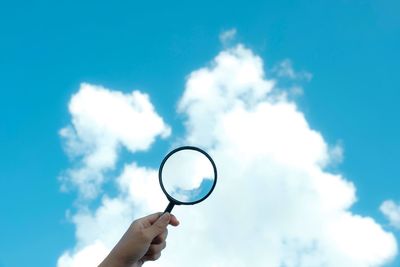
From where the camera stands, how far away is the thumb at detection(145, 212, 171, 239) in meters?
4.05

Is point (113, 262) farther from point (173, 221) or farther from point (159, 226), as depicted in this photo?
point (173, 221)

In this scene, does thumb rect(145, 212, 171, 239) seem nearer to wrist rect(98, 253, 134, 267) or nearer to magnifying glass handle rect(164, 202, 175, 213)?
magnifying glass handle rect(164, 202, 175, 213)

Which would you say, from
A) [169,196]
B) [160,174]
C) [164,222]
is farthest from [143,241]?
[160,174]

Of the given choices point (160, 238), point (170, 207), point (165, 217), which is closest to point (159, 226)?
point (165, 217)

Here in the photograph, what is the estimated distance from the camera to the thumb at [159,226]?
405 cm

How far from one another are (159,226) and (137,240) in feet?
0.83

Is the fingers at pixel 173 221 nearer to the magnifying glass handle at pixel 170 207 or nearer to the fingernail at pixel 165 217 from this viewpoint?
the fingernail at pixel 165 217

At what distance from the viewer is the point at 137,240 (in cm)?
398

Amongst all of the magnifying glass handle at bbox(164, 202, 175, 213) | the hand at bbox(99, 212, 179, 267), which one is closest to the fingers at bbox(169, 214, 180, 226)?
the hand at bbox(99, 212, 179, 267)

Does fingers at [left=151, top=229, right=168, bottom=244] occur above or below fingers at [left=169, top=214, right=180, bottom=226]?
below

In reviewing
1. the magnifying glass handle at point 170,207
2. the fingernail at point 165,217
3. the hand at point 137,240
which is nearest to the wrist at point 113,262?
the hand at point 137,240

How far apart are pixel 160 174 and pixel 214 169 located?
65 cm

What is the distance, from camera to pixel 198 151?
17.0 ft

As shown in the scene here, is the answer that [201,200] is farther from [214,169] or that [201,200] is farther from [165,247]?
[165,247]
